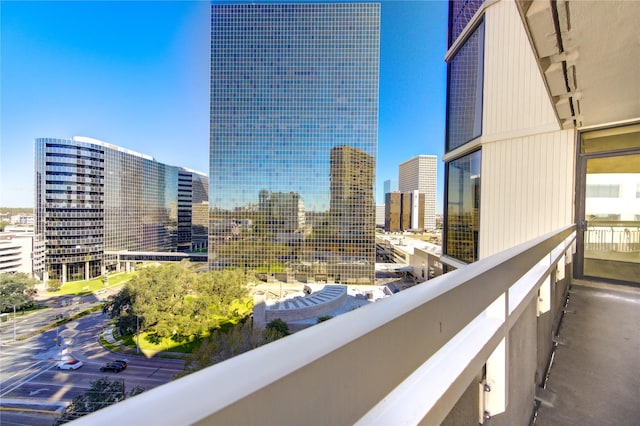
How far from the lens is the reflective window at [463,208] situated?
4.98 meters

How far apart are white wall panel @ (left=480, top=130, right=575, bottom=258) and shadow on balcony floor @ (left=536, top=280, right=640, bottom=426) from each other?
175 centimetres

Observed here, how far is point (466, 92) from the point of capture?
17.6 feet

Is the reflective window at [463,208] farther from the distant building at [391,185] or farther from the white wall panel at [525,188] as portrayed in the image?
the distant building at [391,185]

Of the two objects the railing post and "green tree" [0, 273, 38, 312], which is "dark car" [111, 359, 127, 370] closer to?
"green tree" [0, 273, 38, 312]

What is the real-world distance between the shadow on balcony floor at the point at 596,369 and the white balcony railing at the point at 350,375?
1282mm

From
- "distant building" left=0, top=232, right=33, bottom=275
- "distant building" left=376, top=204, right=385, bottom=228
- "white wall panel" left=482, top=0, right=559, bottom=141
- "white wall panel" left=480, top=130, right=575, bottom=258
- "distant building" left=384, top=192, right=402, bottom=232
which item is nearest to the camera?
"white wall panel" left=480, top=130, right=575, bottom=258

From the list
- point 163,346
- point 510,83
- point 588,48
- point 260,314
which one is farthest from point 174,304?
A: point 588,48

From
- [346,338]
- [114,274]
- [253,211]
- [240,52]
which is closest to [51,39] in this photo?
[240,52]

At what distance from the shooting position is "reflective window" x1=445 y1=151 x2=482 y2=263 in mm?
4984

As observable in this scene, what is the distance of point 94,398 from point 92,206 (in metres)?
30.3

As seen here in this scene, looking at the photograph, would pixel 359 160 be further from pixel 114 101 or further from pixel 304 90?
pixel 114 101

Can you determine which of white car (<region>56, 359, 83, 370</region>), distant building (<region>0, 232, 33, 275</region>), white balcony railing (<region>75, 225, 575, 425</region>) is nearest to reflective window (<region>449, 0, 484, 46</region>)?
white balcony railing (<region>75, 225, 575, 425</region>)

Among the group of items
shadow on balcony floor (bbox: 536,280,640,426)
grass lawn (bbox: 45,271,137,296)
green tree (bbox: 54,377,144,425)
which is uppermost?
shadow on balcony floor (bbox: 536,280,640,426)

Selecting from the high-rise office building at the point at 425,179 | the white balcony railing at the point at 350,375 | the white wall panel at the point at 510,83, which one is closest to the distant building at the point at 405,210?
the high-rise office building at the point at 425,179
